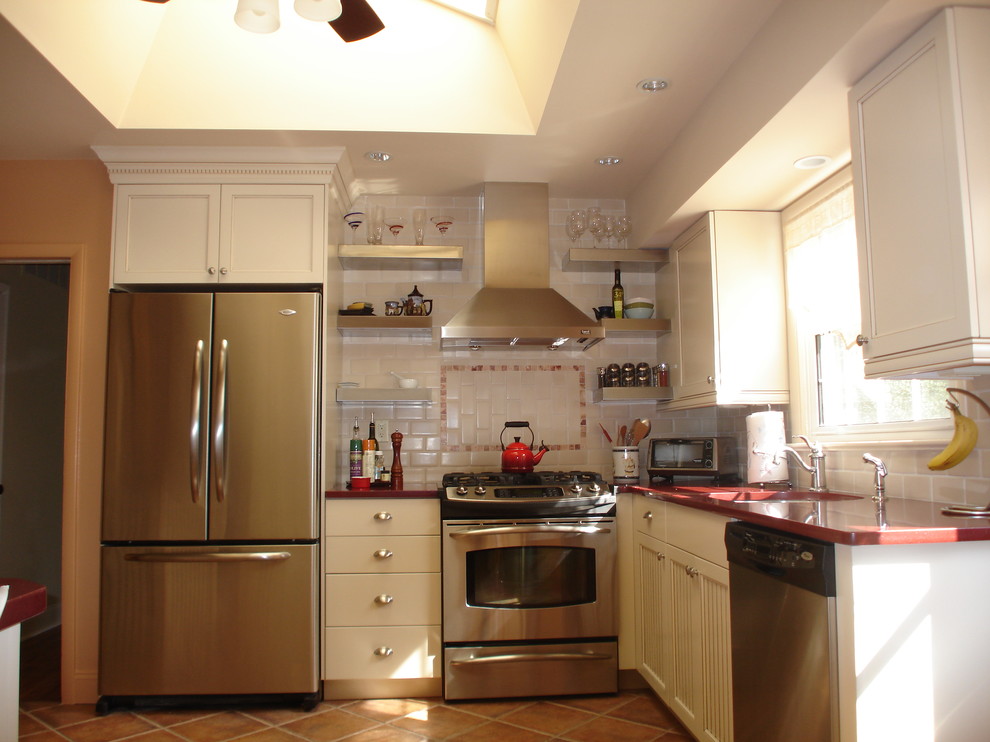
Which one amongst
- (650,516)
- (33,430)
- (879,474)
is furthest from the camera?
(33,430)

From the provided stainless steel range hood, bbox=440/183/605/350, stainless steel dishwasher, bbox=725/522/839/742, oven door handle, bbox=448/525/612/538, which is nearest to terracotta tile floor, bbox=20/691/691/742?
oven door handle, bbox=448/525/612/538

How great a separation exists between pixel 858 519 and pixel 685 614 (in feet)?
3.34

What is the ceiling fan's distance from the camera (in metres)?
2.17

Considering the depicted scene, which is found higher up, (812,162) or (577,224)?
(577,224)

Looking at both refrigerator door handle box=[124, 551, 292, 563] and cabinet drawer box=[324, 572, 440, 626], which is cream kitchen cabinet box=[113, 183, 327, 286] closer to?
refrigerator door handle box=[124, 551, 292, 563]

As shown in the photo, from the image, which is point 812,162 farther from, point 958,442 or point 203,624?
point 203,624

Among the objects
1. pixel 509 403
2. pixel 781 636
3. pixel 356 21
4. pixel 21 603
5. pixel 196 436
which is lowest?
pixel 781 636

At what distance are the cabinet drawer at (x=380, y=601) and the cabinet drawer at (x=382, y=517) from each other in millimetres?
200

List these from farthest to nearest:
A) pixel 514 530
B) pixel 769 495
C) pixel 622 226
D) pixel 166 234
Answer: pixel 622 226
pixel 166 234
pixel 514 530
pixel 769 495

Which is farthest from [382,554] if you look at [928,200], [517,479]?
[928,200]

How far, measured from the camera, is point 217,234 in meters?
3.44

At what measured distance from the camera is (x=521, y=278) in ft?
12.8

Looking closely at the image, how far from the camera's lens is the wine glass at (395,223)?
12.8 feet

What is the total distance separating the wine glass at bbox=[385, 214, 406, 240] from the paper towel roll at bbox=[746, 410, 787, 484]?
1.97 m
